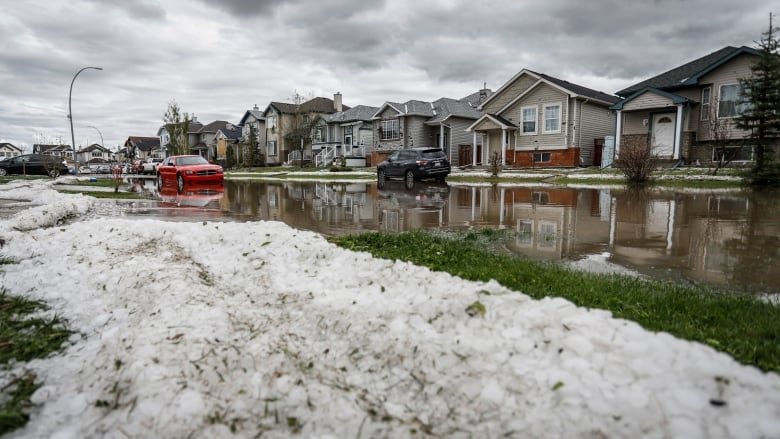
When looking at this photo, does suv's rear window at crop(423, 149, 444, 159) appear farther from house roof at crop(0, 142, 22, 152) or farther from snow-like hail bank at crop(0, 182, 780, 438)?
house roof at crop(0, 142, 22, 152)

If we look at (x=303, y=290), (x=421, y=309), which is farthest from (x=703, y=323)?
(x=303, y=290)

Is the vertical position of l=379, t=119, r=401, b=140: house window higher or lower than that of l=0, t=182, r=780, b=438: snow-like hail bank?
higher

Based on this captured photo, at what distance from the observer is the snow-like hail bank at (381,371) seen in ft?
8.05

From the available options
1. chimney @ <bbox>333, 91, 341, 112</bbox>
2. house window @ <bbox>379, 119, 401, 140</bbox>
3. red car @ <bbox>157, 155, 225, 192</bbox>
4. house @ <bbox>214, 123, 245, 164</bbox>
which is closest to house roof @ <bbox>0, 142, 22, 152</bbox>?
house @ <bbox>214, 123, 245, 164</bbox>

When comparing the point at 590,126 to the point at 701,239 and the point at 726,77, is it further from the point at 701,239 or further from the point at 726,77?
the point at 701,239

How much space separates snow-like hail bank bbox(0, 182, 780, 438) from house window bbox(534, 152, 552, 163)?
100ft

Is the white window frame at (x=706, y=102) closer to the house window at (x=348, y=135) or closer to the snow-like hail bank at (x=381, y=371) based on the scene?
the snow-like hail bank at (x=381, y=371)

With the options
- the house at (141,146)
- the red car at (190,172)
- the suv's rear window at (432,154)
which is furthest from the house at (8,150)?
the suv's rear window at (432,154)

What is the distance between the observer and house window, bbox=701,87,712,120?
2691cm

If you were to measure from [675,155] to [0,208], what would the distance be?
103 feet

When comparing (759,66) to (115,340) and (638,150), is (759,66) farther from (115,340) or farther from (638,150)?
(115,340)

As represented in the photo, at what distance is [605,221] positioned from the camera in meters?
9.98

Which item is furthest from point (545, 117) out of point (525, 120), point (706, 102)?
point (706, 102)

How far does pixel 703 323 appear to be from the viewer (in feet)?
12.4
